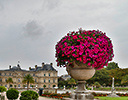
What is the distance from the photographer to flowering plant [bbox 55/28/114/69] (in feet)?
28.6

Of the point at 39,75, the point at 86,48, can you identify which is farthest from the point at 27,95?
the point at 39,75

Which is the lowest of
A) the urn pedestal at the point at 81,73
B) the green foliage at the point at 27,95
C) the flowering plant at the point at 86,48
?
the green foliage at the point at 27,95

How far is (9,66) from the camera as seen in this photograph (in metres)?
87.9

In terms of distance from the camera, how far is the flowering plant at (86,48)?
28.6 feet

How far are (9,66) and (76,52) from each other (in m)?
83.1

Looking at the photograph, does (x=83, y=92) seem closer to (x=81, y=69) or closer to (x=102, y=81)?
(x=81, y=69)

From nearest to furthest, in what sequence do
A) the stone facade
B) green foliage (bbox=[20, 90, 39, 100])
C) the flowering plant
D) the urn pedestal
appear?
1. the flowering plant
2. the urn pedestal
3. green foliage (bbox=[20, 90, 39, 100])
4. the stone facade

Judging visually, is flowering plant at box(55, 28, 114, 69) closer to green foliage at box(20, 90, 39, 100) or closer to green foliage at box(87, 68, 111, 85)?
green foliage at box(20, 90, 39, 100)

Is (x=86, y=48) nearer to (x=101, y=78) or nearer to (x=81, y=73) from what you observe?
(x=81, y=73)

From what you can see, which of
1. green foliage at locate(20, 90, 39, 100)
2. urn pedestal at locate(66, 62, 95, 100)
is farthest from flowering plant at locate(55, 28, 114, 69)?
green foliage at locate(20, 90, 39, 100)

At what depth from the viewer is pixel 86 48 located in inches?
345

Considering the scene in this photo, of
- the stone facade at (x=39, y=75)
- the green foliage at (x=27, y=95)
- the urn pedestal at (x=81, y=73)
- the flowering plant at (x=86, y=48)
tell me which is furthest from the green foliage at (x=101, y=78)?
Result: the flowering plant at (x=86, y=48)

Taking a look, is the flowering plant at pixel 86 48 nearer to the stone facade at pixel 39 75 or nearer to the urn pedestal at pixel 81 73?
the urn pedestal at pixel 81 73

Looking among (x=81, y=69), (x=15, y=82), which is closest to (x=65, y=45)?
(x=81, y=69)
